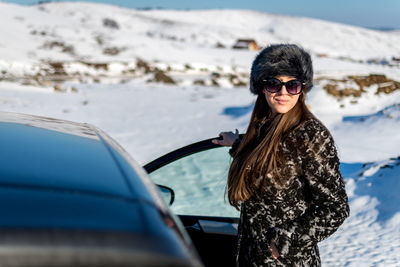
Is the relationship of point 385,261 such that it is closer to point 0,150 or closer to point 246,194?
point 246,194

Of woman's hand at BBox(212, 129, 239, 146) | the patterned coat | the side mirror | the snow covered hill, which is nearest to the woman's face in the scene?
the patterned coat

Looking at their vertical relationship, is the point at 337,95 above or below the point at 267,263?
below

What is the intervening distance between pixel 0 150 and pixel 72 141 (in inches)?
10.6

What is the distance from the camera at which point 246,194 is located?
1755 millimetres

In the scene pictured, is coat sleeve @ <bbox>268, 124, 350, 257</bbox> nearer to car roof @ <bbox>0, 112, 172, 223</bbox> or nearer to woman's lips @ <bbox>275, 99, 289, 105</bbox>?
woman's lips @ <bbox>275, 99, 289, 105</bbox>

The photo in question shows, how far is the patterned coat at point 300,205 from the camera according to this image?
1583 millimetres

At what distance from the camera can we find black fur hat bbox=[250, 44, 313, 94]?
1.75m

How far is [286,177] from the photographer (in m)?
1.66

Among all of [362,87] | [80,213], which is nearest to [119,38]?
[362,87]

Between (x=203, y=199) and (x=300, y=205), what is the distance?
89.3 inches

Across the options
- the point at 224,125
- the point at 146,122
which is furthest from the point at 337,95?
the point at 146,122

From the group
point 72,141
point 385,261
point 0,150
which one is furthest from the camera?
point 385,261

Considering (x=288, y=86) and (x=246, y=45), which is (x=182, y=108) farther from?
(x=246, y=45)

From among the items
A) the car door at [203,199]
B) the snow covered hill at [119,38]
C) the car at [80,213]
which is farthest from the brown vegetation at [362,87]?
the car at [80,213]
